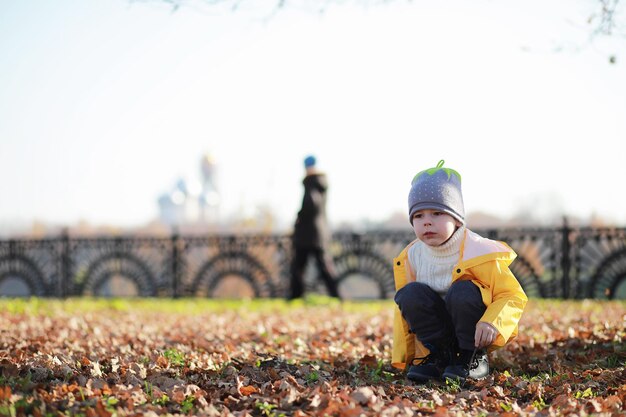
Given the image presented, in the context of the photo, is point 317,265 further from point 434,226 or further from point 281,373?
point 434,226

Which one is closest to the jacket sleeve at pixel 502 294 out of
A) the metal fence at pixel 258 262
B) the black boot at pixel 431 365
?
the black boot at pixel 431 365

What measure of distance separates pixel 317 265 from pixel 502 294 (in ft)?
24.9

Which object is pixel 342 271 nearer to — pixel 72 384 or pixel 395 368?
pixel 395 368

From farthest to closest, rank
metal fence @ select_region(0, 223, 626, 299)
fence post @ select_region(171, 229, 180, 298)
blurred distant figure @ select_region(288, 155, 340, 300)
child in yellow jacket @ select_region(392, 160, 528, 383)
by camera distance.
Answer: fence post @ select_region(171, 229, 180, 298)
metal fence @ select_region(0, 223, 626, 299)
blurred distant figure @ select_region(288, 155, 340, 300)
child in yellow jacket @ select_region(392, 160, 528, 383)

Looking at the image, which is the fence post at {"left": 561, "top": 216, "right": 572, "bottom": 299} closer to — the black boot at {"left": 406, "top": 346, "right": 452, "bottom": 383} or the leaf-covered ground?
the leaf-covered ground

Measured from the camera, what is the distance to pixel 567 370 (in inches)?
186

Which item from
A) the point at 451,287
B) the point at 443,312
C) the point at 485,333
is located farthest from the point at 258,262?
the point at 485,333

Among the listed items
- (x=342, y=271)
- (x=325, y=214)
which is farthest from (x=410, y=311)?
(x=342, y=271)

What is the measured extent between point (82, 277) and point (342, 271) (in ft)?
20.5

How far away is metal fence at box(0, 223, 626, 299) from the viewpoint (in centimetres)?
1320

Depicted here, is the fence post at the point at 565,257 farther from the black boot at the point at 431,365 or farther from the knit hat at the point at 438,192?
the knit hat at the point at 438,192

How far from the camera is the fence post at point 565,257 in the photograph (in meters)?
13.3

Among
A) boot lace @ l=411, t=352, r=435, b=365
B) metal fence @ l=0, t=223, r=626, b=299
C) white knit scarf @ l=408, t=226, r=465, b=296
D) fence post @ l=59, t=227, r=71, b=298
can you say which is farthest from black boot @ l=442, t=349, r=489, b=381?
fence post @ l=59, t=227, r=71, b=298

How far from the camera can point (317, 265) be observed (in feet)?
38.2
